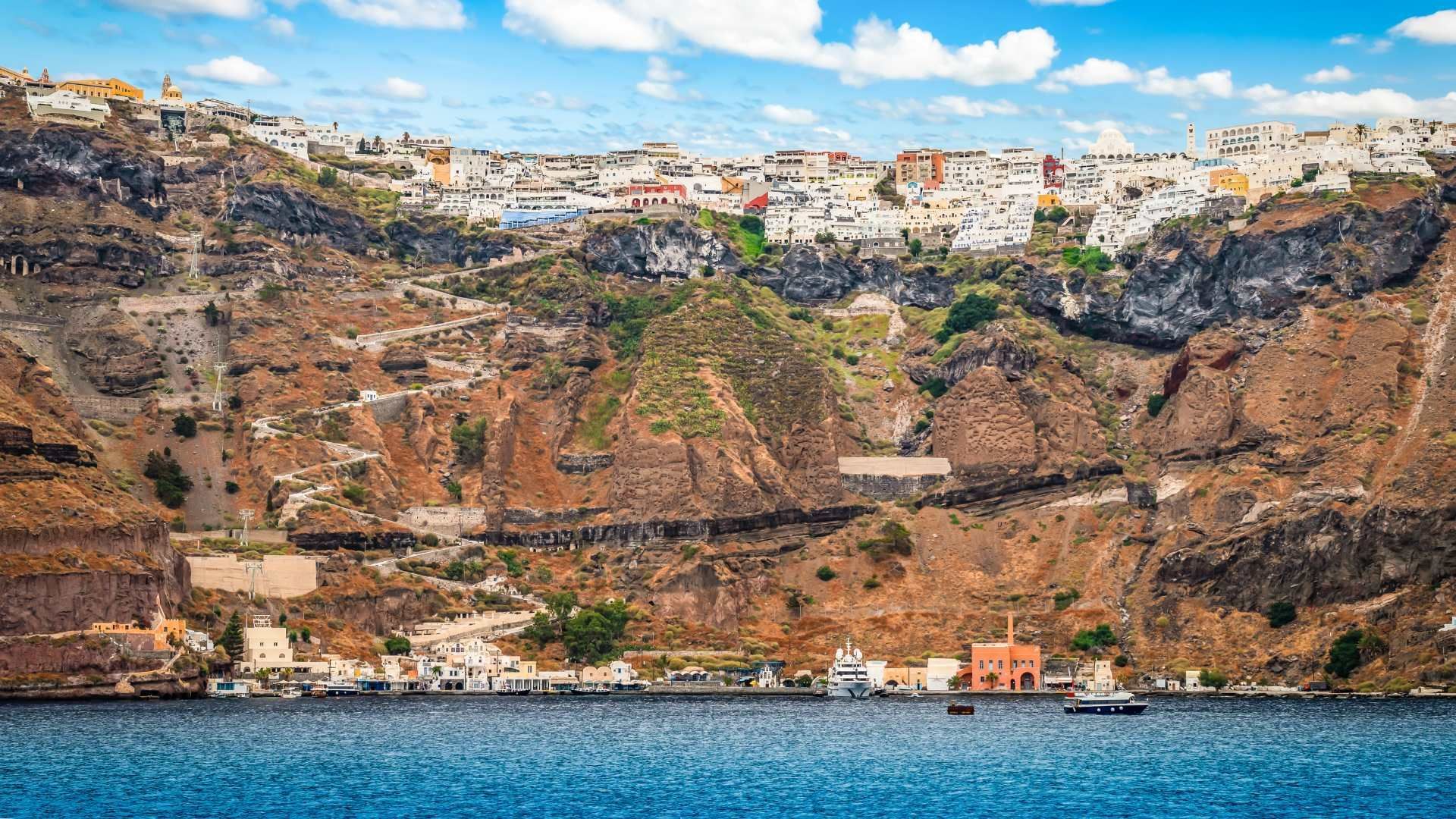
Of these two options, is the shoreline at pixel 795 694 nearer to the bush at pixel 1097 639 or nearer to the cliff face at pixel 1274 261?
the bush at pixel 1097 639

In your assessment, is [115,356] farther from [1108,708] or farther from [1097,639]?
[1108,708]

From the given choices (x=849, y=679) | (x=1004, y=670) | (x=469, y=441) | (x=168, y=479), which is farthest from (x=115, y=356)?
(x=1004, y=670)

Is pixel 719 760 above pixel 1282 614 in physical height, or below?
below

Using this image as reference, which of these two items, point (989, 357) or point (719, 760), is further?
point (989, 357)

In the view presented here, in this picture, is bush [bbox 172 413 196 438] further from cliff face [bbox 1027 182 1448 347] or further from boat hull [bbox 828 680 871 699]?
cliff face [bbox 1027 182 1448 347]

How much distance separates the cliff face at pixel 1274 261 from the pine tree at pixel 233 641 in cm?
7805

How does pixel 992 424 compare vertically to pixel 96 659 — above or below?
above

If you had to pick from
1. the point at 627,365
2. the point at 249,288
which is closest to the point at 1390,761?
the point at 627,365

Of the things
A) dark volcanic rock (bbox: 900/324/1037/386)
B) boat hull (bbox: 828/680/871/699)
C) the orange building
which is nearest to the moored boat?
the orange building

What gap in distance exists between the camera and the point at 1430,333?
6786 inches

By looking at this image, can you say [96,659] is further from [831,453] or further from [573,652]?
[831,453]

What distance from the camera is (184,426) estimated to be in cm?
17488

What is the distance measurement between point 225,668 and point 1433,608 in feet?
236

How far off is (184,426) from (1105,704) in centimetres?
7004
